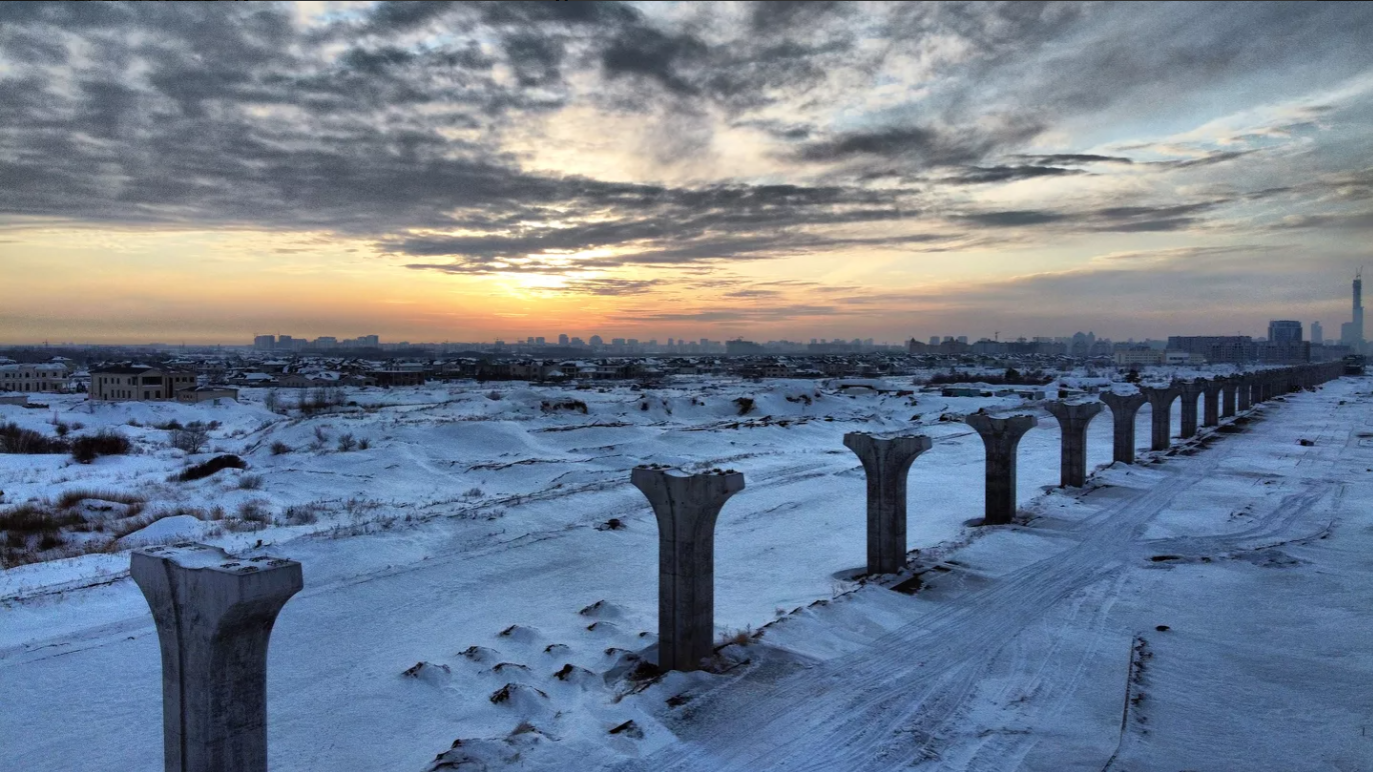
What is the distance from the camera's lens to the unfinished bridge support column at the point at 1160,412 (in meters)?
39.2

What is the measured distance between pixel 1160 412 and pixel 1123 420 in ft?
24.9

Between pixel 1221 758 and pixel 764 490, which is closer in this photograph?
pixel 1221 758

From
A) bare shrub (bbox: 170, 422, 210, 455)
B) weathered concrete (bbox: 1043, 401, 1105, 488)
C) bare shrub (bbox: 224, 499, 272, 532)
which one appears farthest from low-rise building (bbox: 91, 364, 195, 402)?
weathered concrete (bbox: 1043, 401, 1105, 488)

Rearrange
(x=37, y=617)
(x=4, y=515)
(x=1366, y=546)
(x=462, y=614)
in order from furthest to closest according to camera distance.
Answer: (x=4, y=515) < (x=1366, y=546) < (x=462, y=614) < (x=37, y=617)

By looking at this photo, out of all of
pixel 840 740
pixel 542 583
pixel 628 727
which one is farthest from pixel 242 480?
pixel 840 740

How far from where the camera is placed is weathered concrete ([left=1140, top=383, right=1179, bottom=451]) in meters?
39.3

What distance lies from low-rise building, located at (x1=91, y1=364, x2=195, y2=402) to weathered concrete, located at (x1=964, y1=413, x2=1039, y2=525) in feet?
218

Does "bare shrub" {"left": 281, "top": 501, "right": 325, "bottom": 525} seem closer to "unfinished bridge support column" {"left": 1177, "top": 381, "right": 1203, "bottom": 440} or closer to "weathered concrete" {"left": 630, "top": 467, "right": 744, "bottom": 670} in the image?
"weathered concrete" {"left": 630, "top": 467, "right": 744, "bottom": 670}

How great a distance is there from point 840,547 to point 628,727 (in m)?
11.6

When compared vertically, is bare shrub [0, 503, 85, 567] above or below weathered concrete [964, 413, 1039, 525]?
below

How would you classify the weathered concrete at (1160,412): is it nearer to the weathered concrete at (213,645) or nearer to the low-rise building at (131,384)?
the weathered concrete at (213,645)

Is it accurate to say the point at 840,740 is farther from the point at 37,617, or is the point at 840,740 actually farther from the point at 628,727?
the point at 37,617

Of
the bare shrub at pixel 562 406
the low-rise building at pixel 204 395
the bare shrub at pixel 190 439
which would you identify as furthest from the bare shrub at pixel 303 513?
the low-rise building at pixel 204 395

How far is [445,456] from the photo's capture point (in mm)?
37312
